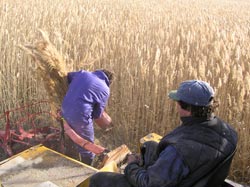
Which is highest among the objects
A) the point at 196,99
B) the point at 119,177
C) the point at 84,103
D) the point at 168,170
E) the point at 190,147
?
the point at 196,99

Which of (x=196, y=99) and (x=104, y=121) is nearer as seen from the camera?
(x=196, y=99)

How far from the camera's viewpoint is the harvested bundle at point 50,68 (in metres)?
4.19

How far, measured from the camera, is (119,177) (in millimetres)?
2668

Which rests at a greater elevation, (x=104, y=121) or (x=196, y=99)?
(x=196, y=99)

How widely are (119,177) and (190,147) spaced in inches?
28.0

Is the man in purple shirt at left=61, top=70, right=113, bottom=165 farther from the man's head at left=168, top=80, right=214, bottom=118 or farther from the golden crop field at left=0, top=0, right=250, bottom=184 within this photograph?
the man's head at left=168, top=80, right=214, bottom=118

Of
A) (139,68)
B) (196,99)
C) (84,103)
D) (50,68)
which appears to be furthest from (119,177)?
(139,68)

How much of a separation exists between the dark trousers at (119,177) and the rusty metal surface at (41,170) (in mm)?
483

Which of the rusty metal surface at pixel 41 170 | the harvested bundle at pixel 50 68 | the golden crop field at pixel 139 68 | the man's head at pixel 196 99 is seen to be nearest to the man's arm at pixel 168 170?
the man's head at pixel 196 99

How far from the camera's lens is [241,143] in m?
3.91

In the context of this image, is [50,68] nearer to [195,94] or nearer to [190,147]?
[195,94]

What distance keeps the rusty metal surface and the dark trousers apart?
48cm

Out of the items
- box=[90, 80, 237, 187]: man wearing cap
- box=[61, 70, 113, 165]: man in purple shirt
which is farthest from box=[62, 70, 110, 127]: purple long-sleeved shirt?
box=[90, 80, 237, 187]: man wearing cap

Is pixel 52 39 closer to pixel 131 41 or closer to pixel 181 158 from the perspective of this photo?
Result: pixel 131 41
